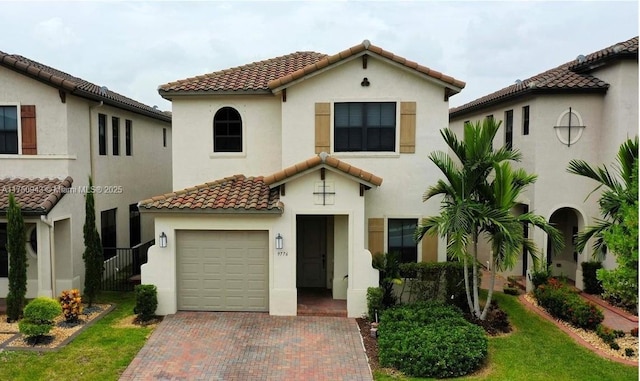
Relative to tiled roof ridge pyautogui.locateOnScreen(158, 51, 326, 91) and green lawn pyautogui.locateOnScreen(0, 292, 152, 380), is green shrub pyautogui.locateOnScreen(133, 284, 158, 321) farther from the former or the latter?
tiled roof ridge pyautogui.locateOnScreen(158, 51, 326, 91)

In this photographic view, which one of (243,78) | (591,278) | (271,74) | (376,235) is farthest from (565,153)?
(243,78)

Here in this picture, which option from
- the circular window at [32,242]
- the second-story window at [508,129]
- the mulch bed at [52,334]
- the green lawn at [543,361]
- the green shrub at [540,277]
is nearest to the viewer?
the green lawn at [543,361]

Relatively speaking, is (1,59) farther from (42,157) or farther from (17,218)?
(17,218)

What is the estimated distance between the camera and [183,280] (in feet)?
48.5

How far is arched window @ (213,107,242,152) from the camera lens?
667 inches

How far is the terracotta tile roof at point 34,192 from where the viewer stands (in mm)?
14281

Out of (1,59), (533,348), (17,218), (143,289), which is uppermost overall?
(1,59)

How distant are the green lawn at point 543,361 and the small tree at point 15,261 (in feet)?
32.7

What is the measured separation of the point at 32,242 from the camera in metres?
16.3

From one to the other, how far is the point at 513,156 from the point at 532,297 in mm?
6197

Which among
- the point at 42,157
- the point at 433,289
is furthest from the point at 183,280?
the point at 433,289

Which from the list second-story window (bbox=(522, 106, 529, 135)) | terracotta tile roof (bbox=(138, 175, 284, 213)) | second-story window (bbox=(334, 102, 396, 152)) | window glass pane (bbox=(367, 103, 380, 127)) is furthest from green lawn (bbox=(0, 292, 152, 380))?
second-story window (bbox=(522, 106, 529, 135))

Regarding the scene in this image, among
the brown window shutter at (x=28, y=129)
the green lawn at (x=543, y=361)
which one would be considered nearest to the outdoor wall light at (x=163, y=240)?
the brown window shutter at (x=28, y=129)

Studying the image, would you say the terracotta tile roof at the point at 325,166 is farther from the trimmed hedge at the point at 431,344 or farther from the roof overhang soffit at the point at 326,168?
the trimmed hedge at the point at 431,344
